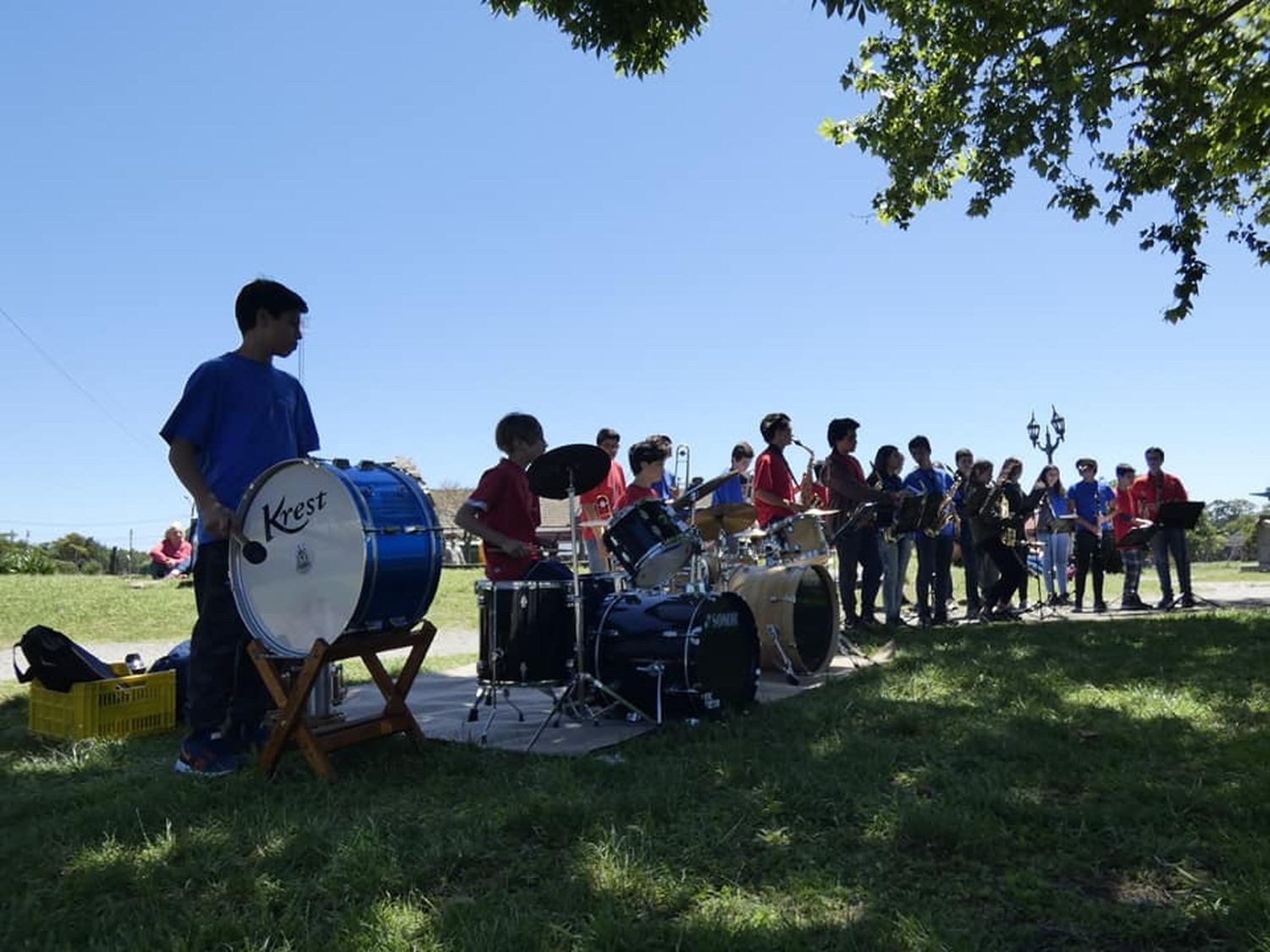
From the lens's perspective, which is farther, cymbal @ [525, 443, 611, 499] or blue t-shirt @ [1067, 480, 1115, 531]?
blue t-shirt @ [1067, 480, 1115, 531]

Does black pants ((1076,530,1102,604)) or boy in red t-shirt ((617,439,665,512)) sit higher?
boy in red t-shirt ((617,439,665,512))

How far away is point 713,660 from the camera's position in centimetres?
537

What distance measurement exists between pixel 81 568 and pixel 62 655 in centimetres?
3340

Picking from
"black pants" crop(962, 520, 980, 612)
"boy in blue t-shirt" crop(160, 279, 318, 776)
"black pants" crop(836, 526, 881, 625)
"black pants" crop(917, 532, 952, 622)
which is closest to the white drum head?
"boy in blue t-shirt" crop(160, 279, 318, 776)

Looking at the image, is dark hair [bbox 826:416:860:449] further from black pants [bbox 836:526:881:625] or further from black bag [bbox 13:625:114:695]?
black bag [bbox 13:625:114:695]

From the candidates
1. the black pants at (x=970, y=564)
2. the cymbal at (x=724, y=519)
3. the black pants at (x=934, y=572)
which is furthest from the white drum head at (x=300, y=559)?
the black pants at (x=970, y=564)

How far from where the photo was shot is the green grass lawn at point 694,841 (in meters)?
2.58

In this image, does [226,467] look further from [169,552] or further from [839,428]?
[169,552]

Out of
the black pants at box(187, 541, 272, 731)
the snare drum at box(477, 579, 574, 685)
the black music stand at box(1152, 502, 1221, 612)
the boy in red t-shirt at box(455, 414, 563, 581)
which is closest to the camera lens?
the black pants at box(187, 541, 272, 731)

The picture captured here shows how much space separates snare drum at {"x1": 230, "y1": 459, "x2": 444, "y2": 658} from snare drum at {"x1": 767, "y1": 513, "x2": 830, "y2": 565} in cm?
342

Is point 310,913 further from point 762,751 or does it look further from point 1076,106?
point 1076,106

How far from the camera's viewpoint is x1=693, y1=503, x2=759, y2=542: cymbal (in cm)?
648

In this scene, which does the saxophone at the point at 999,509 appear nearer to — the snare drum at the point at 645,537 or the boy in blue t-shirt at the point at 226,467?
the snare drum at the point at 645,537

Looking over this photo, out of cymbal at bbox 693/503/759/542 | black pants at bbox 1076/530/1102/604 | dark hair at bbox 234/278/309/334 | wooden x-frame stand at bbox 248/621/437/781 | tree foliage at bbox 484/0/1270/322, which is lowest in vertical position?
wooden x-frame stand at bbox 248/621/437/781
